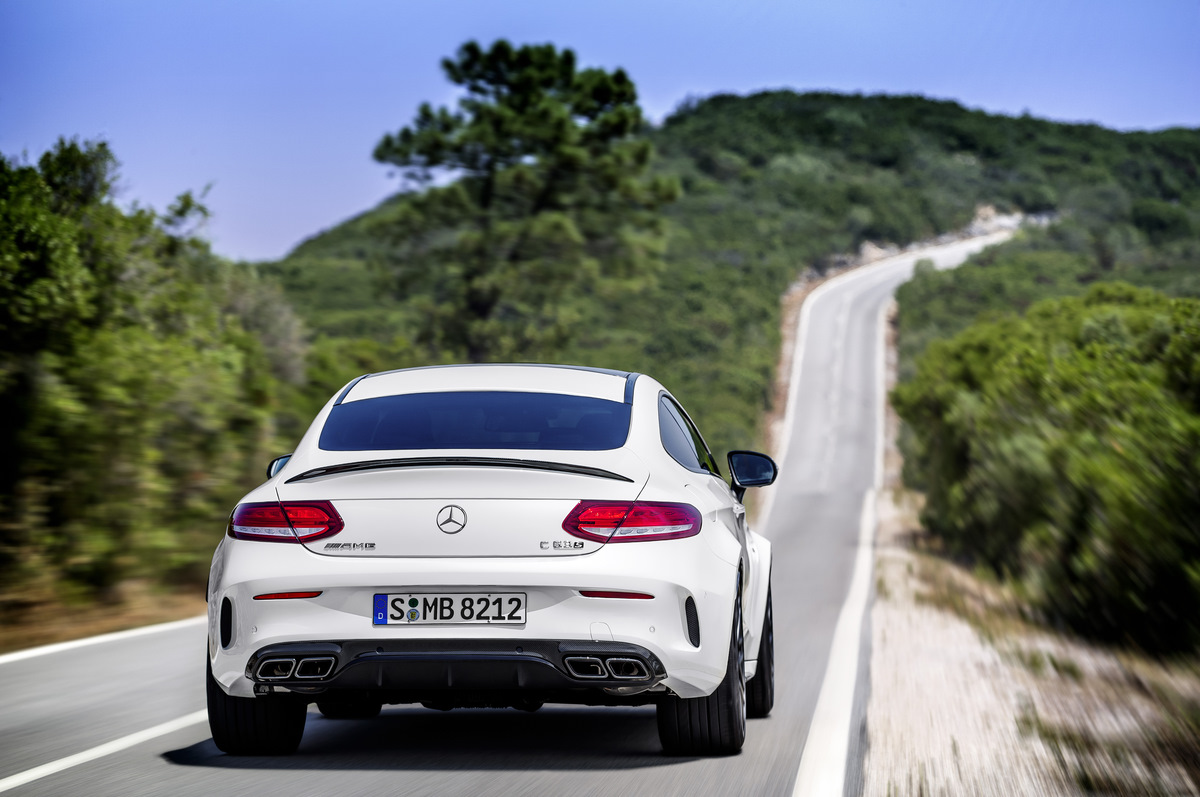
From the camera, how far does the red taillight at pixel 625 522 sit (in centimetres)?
470

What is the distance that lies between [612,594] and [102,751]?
251 centimetres

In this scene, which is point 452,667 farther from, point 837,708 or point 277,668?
point 837,708

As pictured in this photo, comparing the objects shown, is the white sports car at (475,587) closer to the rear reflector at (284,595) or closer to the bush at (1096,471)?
the rear reflector at (284,595)

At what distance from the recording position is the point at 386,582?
458cm

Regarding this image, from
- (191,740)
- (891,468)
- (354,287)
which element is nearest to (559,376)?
(191,740)

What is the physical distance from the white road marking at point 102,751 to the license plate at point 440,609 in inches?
63.4

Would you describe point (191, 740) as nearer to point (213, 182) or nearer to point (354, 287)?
point (213, 182)

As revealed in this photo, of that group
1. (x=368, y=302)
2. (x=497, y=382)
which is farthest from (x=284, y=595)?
(x=368, y=302)

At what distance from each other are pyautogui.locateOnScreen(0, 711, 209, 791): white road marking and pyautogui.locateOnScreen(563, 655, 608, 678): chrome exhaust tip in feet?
7.05

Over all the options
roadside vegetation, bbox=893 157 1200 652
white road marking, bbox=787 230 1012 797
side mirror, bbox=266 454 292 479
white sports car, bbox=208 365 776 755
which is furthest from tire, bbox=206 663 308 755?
roadside vegetation, bbox=893 157 1200 652

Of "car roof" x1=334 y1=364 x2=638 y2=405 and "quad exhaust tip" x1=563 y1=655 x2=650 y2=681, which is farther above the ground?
"car roof" x1=334 y1=364 x2=638 y2=405

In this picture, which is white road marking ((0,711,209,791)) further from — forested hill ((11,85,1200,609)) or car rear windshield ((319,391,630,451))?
forested hill ((11,85,1200,609))

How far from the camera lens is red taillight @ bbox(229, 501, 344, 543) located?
4.71 m

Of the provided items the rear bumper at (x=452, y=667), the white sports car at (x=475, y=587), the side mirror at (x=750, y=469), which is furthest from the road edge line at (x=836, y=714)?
the side mirror at (x=750, y=469)
